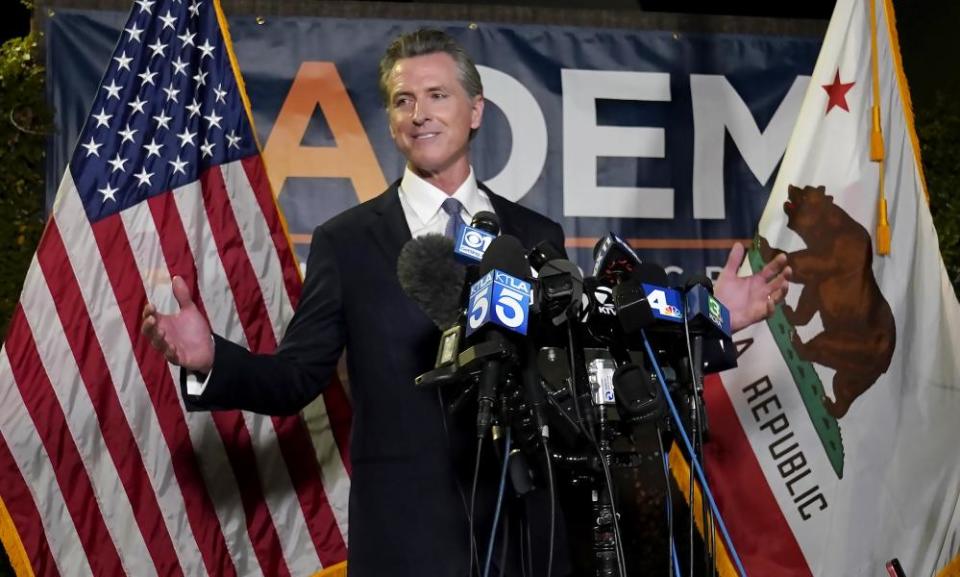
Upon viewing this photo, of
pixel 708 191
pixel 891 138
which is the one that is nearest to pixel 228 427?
pixel 708 191

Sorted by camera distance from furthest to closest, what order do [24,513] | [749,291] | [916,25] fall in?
1. [916,25]
2. [24,513]
3. [749,291]

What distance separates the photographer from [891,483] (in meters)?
2.72

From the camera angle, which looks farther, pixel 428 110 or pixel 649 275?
pixel 428 110

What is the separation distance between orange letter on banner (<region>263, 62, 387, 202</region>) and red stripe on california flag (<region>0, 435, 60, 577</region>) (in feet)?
3.41

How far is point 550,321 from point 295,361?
2.12ft

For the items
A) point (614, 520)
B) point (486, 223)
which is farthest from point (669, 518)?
point (486, 223)

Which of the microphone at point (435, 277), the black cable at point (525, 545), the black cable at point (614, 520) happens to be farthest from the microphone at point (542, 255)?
the black cable at point (525, 545)

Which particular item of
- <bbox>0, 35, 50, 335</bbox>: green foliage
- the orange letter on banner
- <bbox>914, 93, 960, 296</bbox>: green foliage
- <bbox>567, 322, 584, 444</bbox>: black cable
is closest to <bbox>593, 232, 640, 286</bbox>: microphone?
<bbox>567, 322, 584, 444</bbox>: black cable

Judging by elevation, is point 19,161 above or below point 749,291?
above

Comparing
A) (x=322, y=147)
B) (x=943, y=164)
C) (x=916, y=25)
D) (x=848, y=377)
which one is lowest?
(x=848, y=377)

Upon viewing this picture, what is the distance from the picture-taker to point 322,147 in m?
3.24

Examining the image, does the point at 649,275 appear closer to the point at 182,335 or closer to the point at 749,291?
the point at 749,291

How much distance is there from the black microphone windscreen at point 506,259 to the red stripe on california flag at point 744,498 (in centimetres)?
156

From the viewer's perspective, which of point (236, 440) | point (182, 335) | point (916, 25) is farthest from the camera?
point (916, 25)
